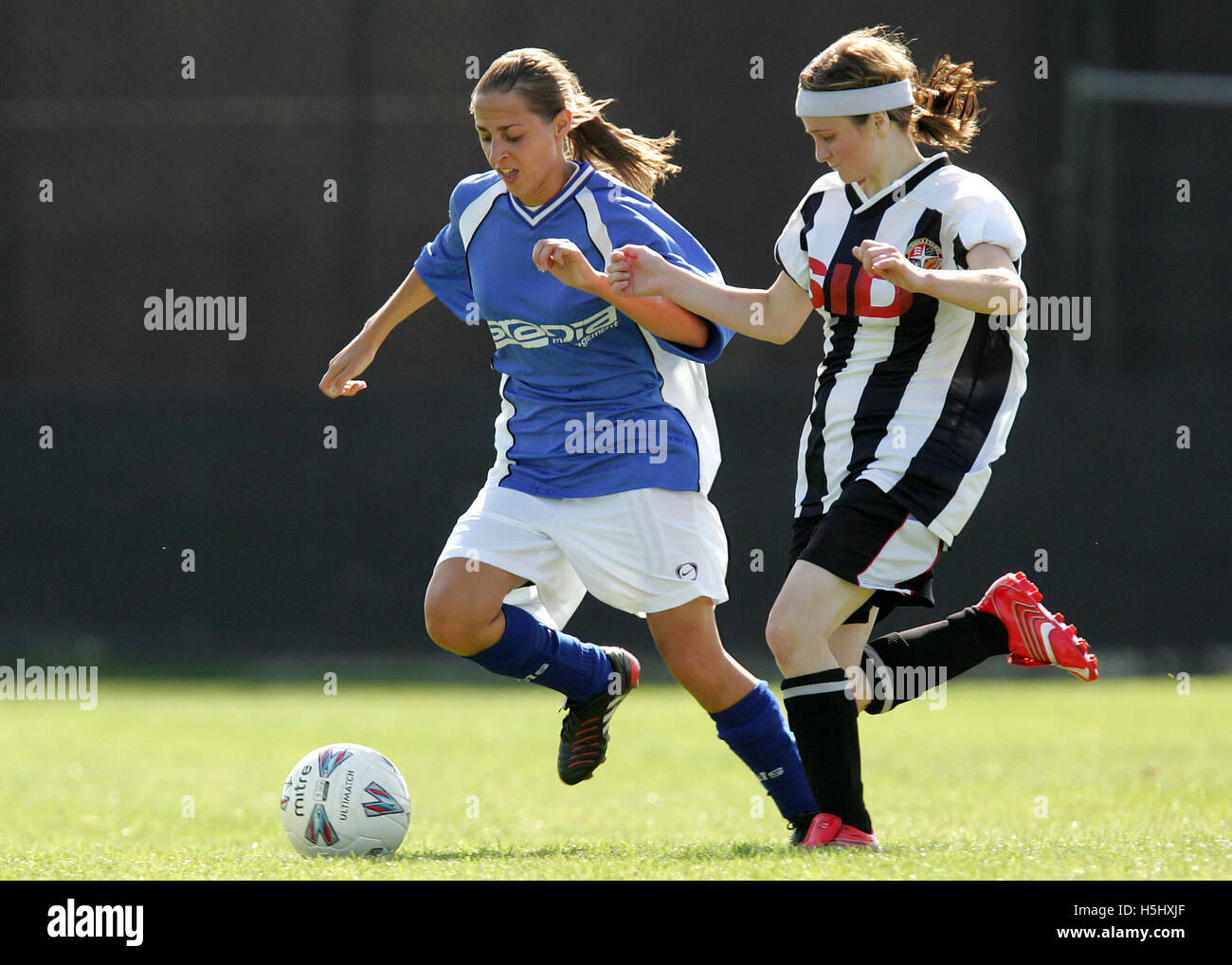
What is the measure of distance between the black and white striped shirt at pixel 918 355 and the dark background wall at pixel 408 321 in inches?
240

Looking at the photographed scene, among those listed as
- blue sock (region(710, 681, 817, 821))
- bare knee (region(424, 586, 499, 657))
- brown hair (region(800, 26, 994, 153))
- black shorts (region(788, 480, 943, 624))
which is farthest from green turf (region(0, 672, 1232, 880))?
brown hair (region(800, 26, 994, 153))

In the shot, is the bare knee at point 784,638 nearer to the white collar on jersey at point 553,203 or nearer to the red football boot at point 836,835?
the red football boot at point 836,835

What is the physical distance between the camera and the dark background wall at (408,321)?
980 centimetres

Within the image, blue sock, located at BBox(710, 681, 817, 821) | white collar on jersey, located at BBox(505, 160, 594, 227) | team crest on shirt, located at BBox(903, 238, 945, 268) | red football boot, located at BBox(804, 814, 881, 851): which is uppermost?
white collar on jersey, located at BBox(505, 160, 594, 227)

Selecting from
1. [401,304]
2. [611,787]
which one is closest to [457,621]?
[401,304]

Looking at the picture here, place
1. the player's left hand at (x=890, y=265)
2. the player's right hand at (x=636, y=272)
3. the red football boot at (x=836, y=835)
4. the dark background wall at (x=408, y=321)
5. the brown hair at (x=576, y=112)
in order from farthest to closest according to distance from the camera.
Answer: the dark background wall at (x=408, y=321), the brown hair at (x=576, y=112), the player's right hand at (x=636, y=272), the red football boot at (x=836, y=835), the player's left hand at (x=890, y=265)

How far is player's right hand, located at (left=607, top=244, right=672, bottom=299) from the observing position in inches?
144

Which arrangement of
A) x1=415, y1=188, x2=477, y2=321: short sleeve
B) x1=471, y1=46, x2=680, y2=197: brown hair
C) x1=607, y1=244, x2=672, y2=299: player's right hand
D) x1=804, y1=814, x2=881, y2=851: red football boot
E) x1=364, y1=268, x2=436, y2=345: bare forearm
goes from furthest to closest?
x1=364, y1=268, x2=436, y2=345: bare forearm → x1=415, y1=188, x2=477, y2=321: short sleeve → x1=471, y1=46, x2=680, y2=197: brown hair → x1=607, y1=244, x2=672, y2=299: player's right hand → x1=804, y1=814, x2=881, y2=851: red football boot

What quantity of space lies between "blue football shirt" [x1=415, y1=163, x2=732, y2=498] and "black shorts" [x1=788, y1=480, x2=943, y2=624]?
20.1 inches

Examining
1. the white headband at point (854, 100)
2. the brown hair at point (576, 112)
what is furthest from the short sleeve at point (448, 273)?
the white headband at point (854, 100)

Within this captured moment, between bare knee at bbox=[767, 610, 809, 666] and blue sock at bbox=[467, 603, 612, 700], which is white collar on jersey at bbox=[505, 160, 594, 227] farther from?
bare knee at bbox=[767, 610, 809, 666]

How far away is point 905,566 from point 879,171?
923 mm

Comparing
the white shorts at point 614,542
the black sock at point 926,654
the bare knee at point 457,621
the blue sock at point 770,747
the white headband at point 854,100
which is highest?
the white headband at point 854,100
